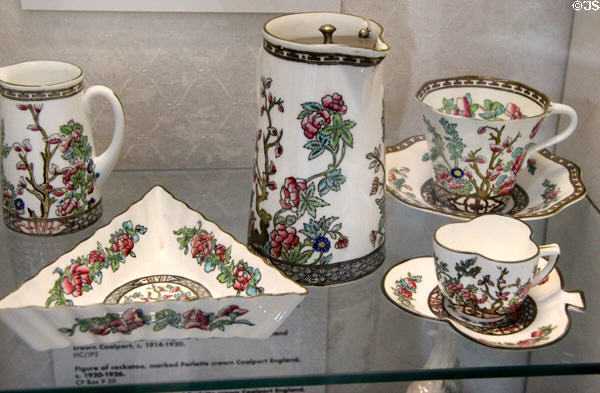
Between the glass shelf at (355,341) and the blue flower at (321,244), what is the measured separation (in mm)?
32

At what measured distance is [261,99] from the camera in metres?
0.53

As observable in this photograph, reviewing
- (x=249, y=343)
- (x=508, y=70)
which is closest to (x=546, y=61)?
(x=508, y=70)

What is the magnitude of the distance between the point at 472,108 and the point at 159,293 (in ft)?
0.97

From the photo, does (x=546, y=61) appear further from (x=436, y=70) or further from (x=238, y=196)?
(x=238, y=196)

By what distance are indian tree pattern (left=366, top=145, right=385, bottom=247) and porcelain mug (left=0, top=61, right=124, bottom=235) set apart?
7.9 inches

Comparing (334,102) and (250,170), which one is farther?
(250,170)

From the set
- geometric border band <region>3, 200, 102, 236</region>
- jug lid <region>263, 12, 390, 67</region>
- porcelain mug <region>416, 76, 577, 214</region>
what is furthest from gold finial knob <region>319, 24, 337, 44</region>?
geometric border band <region>3, 200, 102, 236</region>

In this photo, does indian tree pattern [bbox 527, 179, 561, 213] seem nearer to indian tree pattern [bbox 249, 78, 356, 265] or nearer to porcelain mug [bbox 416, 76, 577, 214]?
porcelain mug [bbox 416, 76, 577, 214]

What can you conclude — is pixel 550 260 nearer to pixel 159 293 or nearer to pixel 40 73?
pixel 159 293

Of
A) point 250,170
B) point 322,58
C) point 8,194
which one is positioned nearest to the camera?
point 322,58

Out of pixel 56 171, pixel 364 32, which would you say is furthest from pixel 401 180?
pixel 56 171

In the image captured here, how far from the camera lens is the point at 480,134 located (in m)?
0.60

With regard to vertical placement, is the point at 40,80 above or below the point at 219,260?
above

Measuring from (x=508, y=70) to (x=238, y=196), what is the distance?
26 cm
